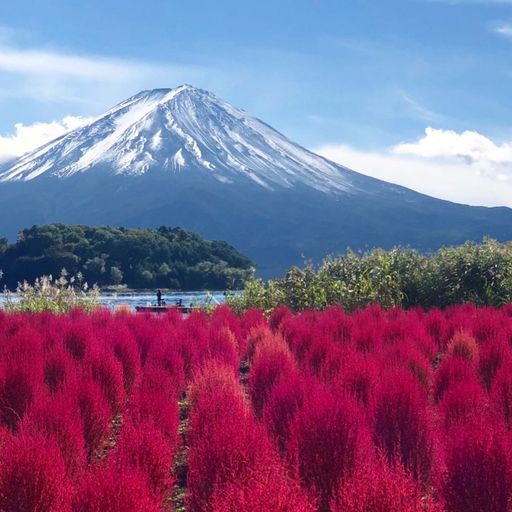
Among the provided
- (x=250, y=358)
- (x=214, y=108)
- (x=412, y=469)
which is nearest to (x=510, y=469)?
(x=412, y=469)

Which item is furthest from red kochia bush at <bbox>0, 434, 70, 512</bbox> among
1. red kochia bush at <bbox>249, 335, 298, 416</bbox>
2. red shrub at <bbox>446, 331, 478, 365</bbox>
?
red shrub at <bbox>446, 331, 478, 365</bbox>

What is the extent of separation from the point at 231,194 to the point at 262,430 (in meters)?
176

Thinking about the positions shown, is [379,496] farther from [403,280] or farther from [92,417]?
[403,280]

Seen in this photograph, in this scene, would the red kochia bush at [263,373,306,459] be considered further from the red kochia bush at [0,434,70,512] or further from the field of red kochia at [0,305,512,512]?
the red kochia bush at [0,434,70,512]

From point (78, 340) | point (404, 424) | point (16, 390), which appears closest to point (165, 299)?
point (78, 340)

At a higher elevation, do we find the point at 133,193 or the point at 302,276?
the point at 133,193

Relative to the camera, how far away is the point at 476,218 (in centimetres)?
17575

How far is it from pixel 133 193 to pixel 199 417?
7162 inches

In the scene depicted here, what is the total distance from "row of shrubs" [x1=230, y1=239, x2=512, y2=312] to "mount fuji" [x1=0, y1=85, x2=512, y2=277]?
126 meters

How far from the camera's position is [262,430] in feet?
16.6

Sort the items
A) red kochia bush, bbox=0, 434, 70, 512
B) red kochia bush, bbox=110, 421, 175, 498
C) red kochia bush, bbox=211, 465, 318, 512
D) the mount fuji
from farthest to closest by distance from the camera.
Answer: the mount fuji → red kochia bush, bbox=110, 421, 175, 498 → red kochia bush, bbox=0, 434, 70, 512 → red kochia bush, bbox=211, 465, 318, 512

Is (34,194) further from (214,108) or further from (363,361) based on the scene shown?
(363,361)

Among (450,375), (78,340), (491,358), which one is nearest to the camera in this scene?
(450,375)

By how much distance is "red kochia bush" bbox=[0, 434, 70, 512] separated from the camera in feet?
14.0
